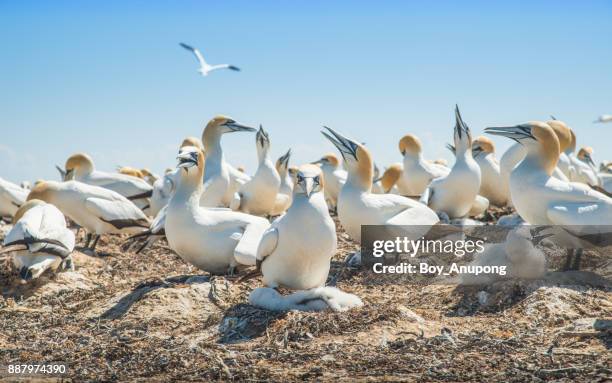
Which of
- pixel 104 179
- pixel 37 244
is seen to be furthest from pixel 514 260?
pixel 104 179

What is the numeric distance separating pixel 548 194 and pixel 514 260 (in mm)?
1320

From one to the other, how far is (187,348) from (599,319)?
302 centimetres

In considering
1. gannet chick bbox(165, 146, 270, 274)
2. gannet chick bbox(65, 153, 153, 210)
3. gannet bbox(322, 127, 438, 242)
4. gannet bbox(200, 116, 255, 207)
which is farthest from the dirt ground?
gannet chick bbox(65, 153, 153, 210)

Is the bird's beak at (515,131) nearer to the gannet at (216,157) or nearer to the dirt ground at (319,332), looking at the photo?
the dirt ground at (319,332)

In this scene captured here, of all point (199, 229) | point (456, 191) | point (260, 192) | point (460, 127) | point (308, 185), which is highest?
point (308, 185)

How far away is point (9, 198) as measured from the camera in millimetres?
13984

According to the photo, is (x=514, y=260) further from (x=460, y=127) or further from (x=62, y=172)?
(x=62, y=172)

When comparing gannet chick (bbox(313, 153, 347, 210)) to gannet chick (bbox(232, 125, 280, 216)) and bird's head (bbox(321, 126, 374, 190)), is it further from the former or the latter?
bird's head (bbox(321, 126, 374, 190))

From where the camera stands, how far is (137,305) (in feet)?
22.3

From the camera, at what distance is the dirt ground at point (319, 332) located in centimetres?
493

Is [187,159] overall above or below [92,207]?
above

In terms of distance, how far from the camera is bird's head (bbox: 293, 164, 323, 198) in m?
6.26

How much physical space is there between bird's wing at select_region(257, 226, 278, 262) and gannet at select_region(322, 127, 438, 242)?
2484 mm

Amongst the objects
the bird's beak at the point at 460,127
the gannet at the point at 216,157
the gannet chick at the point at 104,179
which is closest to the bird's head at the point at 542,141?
the bird's beak at the point at 460,127
